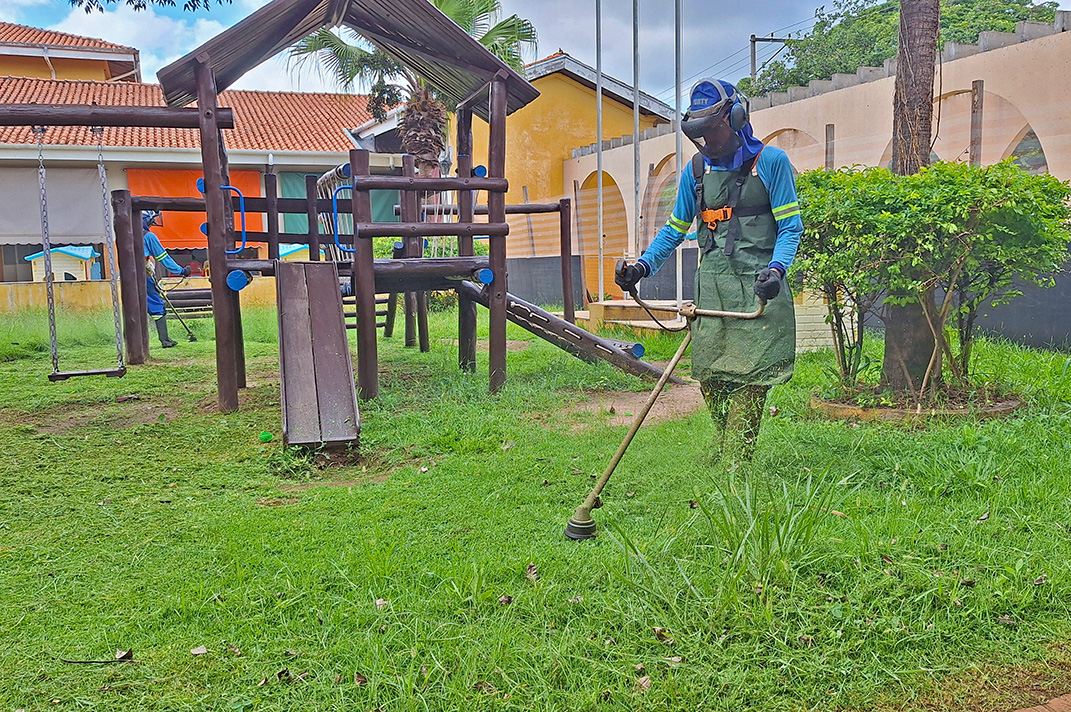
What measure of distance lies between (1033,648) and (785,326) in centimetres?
190

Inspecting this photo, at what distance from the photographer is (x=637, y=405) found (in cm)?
723

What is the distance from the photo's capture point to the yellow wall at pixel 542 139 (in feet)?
65.5

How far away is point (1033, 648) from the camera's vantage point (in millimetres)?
2811

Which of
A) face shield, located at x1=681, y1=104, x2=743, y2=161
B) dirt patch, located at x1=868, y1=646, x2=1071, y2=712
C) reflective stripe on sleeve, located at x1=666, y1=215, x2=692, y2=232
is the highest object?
face shield, located at x1=681, y1=104, x2=743, y2=161

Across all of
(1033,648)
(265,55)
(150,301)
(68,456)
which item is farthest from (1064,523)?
(150,301)

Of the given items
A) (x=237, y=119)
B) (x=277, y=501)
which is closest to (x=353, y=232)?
(x=277, y=501)

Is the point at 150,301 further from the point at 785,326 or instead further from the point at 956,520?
the point at 956,520

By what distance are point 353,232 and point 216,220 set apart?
4.30ft

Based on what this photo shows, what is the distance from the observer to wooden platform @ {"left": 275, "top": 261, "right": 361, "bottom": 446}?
559 centimetres

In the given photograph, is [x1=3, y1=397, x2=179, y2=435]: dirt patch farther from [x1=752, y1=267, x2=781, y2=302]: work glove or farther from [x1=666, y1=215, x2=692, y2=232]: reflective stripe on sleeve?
[x1=752, y1=267, x2=781, y2=302]: work glove

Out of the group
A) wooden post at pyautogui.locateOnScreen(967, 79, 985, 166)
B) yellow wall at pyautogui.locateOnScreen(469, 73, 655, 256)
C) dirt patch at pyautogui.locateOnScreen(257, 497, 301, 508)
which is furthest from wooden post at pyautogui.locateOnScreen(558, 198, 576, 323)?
yellow wall at pyautogui.locateOnScreen(469, 73, 655, 256)

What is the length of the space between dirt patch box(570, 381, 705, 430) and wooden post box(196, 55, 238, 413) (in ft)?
9.36

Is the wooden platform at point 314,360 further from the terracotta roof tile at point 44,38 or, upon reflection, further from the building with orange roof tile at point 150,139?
the terracotta roof tile at point 44,38

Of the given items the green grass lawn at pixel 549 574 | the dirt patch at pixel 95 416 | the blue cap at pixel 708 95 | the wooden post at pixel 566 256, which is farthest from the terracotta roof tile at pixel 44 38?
the blue cap at pixel 708 95
